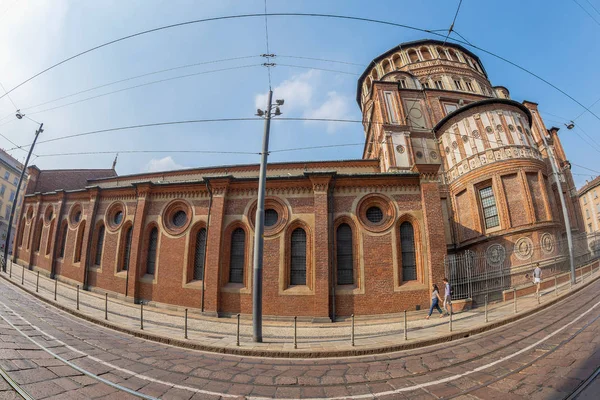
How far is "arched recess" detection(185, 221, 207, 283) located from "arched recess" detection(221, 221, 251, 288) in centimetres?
121

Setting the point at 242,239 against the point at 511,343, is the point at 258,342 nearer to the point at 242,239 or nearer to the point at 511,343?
the point at 242,239

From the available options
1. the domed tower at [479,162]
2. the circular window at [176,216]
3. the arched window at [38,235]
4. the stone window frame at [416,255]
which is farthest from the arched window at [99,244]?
the domed tower at [479,162]

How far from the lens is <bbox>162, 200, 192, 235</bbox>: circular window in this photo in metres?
13.1

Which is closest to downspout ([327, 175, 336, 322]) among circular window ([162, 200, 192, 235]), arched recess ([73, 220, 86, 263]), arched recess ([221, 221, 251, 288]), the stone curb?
arched recess ([221, 221, 251, 288])

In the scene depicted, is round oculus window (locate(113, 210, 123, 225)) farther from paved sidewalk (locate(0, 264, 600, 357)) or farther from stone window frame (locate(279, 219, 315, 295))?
stone window frame (locate(279, 219, 315, 295))

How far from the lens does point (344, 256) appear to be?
11.6 metres

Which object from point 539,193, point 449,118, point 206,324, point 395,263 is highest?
point 449,118

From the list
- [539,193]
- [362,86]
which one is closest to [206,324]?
[539,193]

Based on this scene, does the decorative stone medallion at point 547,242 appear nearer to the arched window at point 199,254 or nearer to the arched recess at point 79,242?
the arched window at point 199,254

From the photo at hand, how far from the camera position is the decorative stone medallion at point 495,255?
547 inches

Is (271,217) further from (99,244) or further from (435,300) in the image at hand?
(99,244)

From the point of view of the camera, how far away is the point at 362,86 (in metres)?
30.3

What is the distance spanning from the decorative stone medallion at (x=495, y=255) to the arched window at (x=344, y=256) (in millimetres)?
8682

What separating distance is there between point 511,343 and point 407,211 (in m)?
6.45
